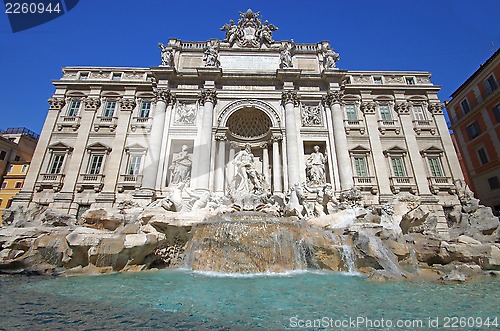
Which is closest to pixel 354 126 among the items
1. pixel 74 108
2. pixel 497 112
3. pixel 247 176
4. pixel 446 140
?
pixel 446 140

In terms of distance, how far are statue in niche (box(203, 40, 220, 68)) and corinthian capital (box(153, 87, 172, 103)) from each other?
356 centimetres

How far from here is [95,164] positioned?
54.6 feet

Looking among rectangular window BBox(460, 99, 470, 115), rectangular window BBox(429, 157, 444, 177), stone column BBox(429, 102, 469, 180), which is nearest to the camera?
stone column BBox(429, 102, 469, 180)

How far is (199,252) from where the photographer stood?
26.9ft

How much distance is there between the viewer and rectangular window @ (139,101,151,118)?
59.7ft

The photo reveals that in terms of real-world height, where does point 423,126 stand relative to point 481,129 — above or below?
below

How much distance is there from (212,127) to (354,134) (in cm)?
1048

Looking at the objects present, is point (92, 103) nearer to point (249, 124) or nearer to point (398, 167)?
point (249, 124)

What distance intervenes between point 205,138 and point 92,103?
9.55m

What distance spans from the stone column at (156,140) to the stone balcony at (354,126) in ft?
43.9

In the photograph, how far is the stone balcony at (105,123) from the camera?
1756cm

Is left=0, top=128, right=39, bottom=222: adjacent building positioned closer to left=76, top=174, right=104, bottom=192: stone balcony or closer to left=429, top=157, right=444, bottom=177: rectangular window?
left=76, top=174, right=104, bottom=192: stone balcony

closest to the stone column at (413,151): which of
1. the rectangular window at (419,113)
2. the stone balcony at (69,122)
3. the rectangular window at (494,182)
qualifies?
the rectangular window at (419,113)

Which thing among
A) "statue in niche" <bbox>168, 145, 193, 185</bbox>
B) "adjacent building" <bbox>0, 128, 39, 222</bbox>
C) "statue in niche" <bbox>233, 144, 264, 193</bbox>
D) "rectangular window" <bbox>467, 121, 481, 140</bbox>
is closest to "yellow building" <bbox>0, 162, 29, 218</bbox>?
"adjacent building" <bbox>0, 128, 39, 222</bbox>
